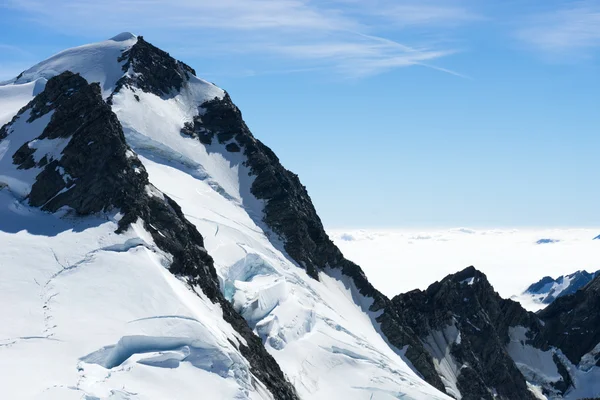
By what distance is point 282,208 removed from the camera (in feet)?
405

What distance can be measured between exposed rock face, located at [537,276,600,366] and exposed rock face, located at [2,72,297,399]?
333 ft

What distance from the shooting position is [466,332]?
14862 cm

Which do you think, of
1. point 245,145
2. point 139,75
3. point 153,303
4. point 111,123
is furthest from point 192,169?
point 153,303

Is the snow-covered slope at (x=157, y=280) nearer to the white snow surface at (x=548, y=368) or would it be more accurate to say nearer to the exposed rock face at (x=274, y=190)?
the exposed rock face at (x=274, y=190)

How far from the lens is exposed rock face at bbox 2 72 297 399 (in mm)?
75562

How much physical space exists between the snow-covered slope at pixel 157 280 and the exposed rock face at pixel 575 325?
60461 millimetres

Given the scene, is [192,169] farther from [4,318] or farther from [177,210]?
[4,318]

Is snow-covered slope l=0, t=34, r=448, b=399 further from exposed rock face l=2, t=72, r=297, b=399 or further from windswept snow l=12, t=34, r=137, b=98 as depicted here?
windswept snow l=12, t=34, r=137, b=98

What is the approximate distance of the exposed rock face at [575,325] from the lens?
161000mm

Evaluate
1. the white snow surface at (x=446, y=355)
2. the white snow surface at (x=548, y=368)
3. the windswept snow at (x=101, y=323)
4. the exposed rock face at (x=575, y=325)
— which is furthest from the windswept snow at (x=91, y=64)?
the exposed rock face at (x=575, y=325)

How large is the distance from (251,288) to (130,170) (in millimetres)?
23328

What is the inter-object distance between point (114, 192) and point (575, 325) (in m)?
121

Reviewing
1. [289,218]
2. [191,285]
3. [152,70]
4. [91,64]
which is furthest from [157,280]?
[91,64]

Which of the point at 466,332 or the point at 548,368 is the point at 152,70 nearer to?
the point at 466,332
